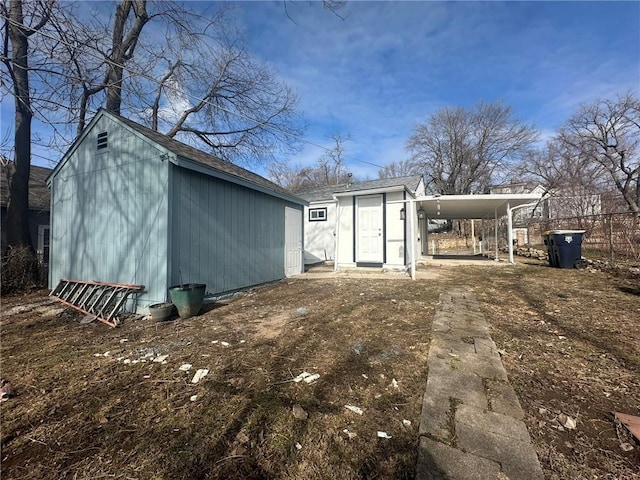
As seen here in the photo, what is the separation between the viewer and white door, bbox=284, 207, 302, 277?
8.63 m

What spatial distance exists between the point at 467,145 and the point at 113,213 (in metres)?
29.9

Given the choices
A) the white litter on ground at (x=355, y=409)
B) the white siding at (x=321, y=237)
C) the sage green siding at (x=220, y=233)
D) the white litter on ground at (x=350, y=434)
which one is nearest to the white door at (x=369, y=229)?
the sage green siding at (x=220, y=233)

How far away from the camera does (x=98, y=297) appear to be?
5.03m

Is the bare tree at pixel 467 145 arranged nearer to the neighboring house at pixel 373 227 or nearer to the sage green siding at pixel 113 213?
the neighboring house at pixel 373 227

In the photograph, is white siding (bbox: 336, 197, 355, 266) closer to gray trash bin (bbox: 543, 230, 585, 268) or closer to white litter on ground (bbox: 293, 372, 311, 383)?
gray trash bin (bbox: 543, 230, 585, 268)

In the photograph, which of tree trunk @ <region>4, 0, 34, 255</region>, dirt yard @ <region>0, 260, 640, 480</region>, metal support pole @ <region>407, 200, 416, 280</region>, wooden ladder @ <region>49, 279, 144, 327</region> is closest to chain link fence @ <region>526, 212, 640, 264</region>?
dirt yard @ <region>0, 260, 640, 480</region>

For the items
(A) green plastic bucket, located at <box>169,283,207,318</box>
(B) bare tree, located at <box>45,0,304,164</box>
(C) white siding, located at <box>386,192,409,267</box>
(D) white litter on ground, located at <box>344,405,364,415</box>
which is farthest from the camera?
(C) white siding, located at <box>386,192,409,267</box>

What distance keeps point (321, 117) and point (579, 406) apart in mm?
14405

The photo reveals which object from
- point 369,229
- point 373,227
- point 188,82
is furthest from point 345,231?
point 188,82

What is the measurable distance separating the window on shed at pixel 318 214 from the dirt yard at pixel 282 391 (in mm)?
9580

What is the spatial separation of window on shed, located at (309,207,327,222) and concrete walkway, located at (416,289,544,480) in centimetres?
1106

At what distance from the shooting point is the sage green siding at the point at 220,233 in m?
5.03

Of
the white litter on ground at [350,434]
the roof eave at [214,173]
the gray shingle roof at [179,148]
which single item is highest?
the gray shingle roof at [179,148]

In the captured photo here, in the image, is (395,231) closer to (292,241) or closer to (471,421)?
(292,241)
